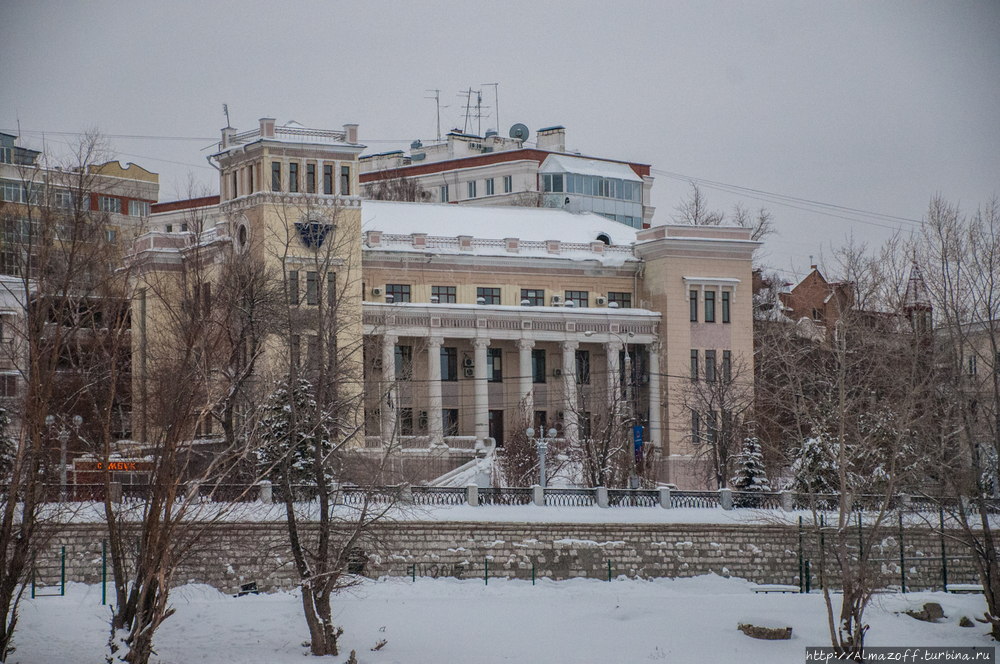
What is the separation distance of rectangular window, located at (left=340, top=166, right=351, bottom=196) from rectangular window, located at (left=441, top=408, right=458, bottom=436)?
11.1 m

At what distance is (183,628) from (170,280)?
28096 mm

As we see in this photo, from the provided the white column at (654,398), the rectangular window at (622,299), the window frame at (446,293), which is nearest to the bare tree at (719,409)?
the white column at (654,398)

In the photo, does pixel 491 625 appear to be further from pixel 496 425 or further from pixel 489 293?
pixel 489 293

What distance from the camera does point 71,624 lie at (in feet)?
89.2

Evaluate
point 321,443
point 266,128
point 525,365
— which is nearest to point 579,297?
point 525,365

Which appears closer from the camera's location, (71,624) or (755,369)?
(71,624)

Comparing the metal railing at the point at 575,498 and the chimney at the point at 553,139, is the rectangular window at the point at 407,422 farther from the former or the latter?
the chimney at the point at 553,139

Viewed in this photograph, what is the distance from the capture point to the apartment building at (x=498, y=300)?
168 ft

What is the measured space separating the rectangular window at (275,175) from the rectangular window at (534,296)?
44.3 feet

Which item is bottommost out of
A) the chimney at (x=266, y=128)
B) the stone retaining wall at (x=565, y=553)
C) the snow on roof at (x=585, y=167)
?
the stone retaining wall at (x=565, y=553)

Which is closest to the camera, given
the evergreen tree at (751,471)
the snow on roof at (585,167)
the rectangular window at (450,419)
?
the evergreen tree at (751,471)

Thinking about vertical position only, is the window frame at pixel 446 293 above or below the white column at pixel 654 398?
above

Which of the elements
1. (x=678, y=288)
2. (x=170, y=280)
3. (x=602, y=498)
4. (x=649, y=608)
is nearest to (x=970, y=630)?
(x=649, y=608)

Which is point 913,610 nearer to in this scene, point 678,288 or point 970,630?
point 970,630
